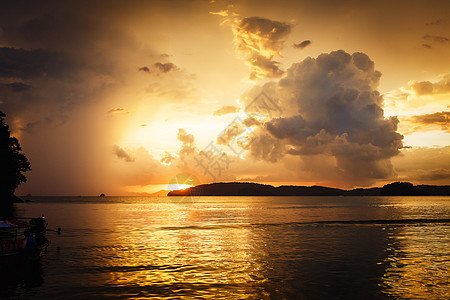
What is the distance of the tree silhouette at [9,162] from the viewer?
255 ft

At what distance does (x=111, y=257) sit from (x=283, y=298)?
2166cm

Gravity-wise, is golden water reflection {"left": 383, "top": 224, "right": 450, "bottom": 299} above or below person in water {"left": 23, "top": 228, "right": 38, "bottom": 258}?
below

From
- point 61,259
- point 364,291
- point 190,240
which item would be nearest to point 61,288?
point 61,259

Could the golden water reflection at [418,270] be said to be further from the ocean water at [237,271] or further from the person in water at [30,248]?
the person in water at [30,248]

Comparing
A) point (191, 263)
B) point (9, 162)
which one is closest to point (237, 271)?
point (191, 263)

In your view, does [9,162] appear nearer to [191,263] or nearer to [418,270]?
[191,263]

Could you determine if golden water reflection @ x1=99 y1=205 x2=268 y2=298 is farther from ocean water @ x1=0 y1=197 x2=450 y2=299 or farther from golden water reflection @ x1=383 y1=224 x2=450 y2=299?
golden water reflection @ x1=383 y1=224 x2=450 y2=299

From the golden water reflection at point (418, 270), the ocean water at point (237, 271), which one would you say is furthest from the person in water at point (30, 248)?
the golden water reflection at point (418, 270)

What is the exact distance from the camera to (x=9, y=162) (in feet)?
260

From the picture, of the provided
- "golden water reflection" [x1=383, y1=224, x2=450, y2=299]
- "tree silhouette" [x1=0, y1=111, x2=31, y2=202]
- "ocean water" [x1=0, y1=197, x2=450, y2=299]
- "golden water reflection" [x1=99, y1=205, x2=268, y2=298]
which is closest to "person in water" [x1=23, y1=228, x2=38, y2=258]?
"ocean water" [x1=0, y1=197, x2=450, y2=299]

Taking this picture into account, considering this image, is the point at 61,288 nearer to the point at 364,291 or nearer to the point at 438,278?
the point at 364,291

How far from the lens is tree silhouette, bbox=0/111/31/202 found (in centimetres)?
7769

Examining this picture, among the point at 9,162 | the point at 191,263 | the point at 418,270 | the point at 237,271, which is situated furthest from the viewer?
the point at 9,162

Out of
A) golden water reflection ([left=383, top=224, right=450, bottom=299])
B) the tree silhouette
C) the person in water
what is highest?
the tree silhouette
